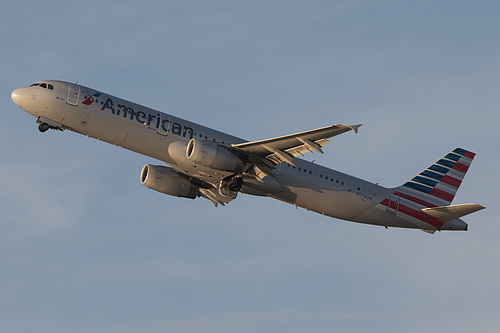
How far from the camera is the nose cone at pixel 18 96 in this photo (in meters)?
41.6

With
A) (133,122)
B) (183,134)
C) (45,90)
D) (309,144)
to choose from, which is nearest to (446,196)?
(309,144)

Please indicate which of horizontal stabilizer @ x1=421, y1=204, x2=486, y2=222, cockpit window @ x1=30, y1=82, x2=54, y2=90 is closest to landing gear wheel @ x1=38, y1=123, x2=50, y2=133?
cockpit window @ x1=30, y1=82, x2=54, y2=90

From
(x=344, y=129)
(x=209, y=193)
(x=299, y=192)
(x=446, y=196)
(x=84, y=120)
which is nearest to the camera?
(x=344, y=129)

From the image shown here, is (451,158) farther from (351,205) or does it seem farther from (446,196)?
(351,205)

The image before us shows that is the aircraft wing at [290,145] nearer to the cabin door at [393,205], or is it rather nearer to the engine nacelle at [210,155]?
the engine nacelle at [210,155]

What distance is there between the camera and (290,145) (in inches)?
1607

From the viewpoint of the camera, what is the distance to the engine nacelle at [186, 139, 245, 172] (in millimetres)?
40656

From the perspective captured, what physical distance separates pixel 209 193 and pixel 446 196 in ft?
58.7

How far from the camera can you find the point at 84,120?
41.3 metres

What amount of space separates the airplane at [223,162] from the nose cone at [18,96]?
0.20ft

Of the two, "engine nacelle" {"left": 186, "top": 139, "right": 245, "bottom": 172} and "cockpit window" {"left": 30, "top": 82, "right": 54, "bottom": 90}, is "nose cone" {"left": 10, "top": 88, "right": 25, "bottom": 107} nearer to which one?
"cockpit window" {"left": 30, "top": 82, "right": 54, "bottom": 90}

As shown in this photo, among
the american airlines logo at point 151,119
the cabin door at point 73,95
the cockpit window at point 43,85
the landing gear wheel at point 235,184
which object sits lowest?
the landing gear wheel at point 235,184

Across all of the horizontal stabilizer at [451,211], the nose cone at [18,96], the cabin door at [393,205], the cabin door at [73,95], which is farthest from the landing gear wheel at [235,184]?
the horizontal stabilizer at [451,211]

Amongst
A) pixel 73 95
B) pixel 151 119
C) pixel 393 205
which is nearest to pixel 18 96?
pixel 73 95
